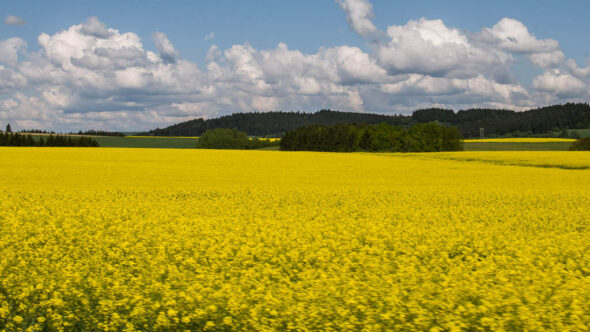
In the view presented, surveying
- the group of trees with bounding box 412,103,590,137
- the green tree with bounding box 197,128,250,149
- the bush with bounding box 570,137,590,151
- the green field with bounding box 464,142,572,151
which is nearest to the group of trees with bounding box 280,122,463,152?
the green field with bounding box 464,142,572,151

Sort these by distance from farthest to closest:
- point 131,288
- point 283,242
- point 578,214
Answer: point 578,214, point 283,242, point 131,288

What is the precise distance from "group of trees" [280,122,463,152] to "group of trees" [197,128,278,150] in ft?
54.0

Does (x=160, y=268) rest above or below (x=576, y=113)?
below

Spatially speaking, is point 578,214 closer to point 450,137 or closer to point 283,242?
point 283,242

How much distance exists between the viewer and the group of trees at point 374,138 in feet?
287

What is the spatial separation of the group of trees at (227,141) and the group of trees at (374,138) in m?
16.5

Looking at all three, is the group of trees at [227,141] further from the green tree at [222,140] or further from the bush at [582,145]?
the bush at [582,145]

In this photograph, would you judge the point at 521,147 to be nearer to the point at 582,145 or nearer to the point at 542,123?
the point at 582,145

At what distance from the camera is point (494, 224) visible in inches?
486

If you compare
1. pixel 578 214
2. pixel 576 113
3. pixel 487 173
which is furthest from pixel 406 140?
pixel 576 113

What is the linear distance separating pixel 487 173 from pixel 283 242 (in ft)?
89.8

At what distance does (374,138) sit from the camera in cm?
9262

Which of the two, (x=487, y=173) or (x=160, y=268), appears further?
(x=487, y=173)

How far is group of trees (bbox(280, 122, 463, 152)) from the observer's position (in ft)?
287
